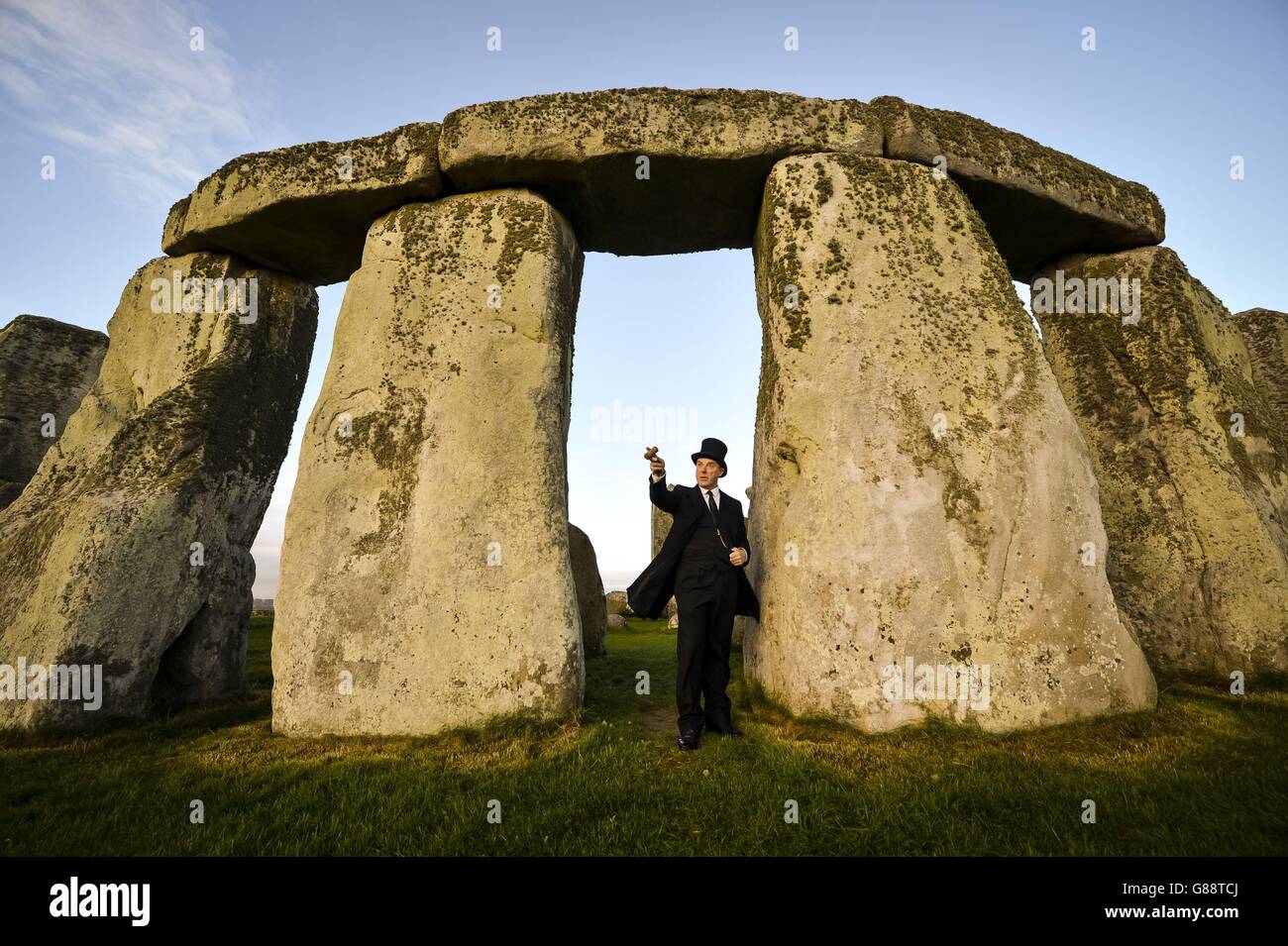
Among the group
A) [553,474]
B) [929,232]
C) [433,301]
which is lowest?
[553,474]

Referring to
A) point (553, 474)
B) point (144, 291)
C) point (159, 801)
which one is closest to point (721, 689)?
point (553, 474)

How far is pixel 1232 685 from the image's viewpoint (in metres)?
4.92

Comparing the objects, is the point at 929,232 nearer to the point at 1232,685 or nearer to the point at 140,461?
the point at 1232,685

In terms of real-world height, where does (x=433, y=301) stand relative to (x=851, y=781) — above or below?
above

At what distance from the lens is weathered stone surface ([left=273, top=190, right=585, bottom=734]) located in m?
4.37

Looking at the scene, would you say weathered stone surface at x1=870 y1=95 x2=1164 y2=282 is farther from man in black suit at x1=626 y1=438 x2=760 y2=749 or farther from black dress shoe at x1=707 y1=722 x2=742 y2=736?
black dress shoe at x1=707 y1=722 x2=742 y2=736

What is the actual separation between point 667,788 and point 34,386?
395 inches

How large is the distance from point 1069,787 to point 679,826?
186 centimetres

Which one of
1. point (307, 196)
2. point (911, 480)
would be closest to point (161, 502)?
point (307, 196)

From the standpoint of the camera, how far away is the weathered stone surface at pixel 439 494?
4.37 meters

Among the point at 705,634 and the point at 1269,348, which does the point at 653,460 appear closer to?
the point at 705,634

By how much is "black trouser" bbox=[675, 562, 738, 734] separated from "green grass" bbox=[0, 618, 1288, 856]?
0.25 m

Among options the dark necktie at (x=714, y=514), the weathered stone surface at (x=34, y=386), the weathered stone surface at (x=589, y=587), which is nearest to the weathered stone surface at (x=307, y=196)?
the dark necktie at (x=714, y=514)

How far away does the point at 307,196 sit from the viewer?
552cm
